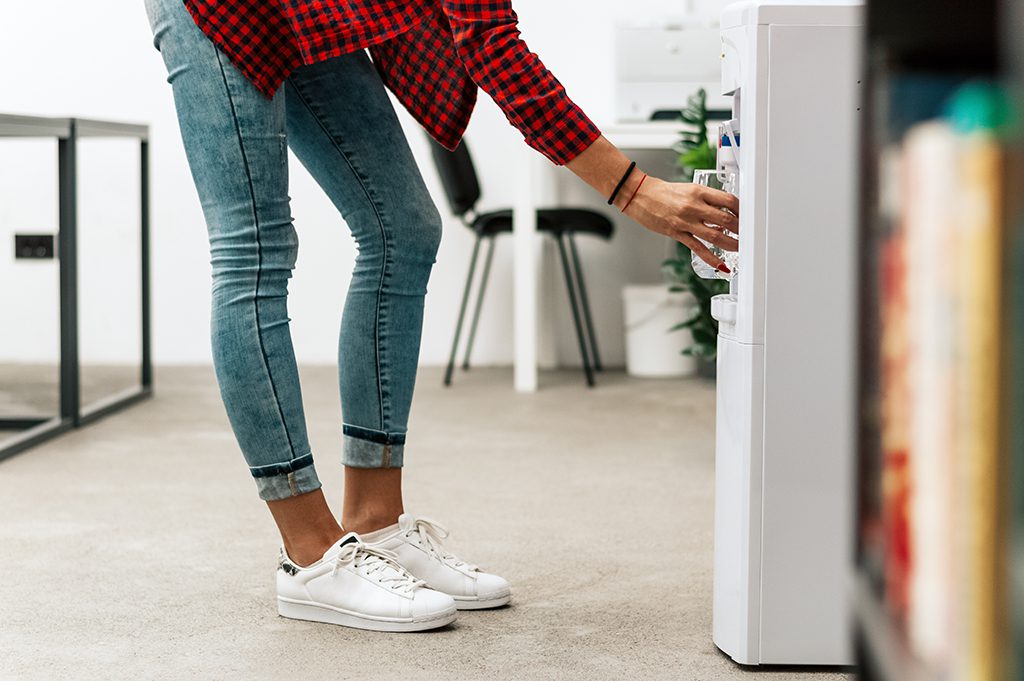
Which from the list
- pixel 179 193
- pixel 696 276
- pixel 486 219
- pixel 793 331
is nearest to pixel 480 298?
pixel 486 219

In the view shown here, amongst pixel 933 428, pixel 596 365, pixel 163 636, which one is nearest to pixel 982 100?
pixel 933 428

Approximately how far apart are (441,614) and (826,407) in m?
0.48

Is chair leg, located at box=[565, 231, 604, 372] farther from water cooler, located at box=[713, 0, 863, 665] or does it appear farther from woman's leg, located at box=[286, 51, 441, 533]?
water cooler, located at box=[713, 0, 863, 665]

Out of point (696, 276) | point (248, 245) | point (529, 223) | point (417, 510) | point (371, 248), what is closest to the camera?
point (248, 245)

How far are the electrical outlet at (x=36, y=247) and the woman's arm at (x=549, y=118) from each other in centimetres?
227

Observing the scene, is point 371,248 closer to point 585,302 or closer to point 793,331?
point 793,331

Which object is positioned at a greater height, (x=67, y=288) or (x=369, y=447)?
(x=67, y=288)

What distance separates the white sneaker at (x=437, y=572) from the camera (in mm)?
1442

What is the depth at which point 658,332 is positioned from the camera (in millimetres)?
3715

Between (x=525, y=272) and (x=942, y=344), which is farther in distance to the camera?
(x=525, y=272)

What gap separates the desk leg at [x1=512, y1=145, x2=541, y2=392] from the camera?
3.42 metres

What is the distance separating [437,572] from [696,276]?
171 centimetres

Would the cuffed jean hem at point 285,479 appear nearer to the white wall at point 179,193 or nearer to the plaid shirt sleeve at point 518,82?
the plaid shirt sleeve at point 518,82

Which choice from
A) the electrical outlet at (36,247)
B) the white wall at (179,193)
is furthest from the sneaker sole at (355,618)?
the white wall at (179,193)
